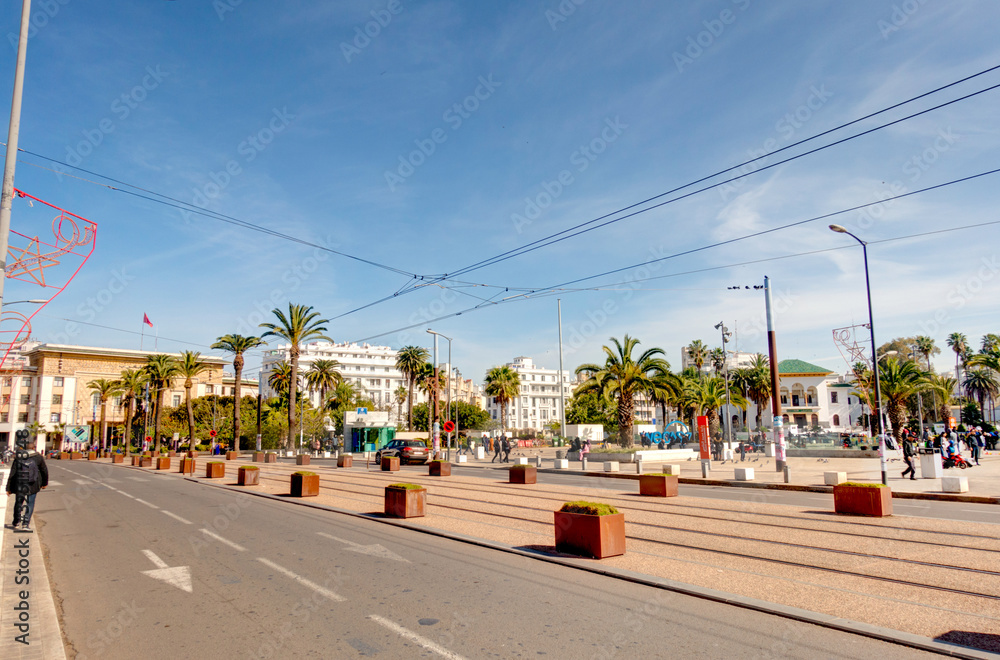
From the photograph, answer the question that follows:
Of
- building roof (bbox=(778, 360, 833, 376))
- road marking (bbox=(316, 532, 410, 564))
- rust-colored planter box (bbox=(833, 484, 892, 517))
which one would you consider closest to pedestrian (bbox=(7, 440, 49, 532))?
road marking (bbox=(316, 532, 410, 564))

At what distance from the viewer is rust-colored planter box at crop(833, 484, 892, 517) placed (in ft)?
43.5

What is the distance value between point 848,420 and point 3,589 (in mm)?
106931

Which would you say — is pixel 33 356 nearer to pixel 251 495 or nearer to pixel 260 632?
pixel 251 495

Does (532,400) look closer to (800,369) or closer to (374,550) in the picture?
(800,369)

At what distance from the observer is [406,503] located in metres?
13.6

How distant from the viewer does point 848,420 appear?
3772 inches

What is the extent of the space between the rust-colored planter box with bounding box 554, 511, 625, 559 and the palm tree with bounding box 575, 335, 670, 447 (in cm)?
3112

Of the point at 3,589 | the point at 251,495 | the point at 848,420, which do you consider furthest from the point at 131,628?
the point at 848,420

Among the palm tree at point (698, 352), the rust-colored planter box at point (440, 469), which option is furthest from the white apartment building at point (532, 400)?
the rust-colored planter box at point (440, 469)

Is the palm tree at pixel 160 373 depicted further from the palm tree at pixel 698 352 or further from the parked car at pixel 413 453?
the palm tree at pixel 698 352

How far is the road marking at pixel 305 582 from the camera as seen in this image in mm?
7142

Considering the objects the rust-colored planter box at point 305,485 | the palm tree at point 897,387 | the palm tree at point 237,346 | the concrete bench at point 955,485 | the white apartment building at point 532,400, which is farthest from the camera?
the white apartment building at point 532,400

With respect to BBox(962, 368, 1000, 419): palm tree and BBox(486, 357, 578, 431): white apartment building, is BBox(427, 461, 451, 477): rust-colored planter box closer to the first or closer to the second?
BBox(962, 368, 1000, 419): palm tree

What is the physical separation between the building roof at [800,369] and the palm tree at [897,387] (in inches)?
1747
